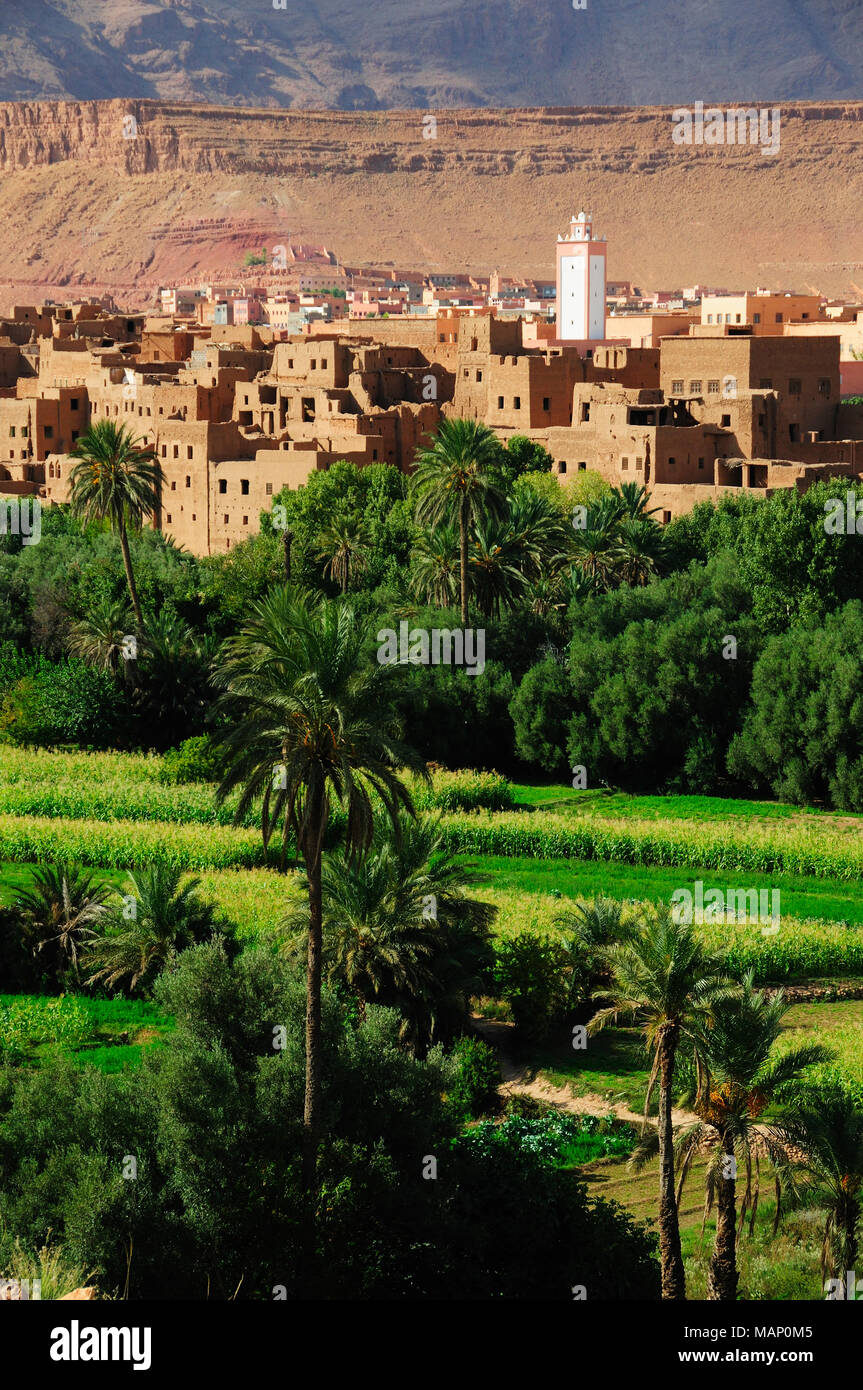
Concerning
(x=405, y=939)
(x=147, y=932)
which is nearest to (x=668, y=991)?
(x=405, y=939)

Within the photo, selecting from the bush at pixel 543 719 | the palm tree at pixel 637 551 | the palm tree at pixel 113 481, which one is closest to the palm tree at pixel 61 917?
the bush at pixel 543 719

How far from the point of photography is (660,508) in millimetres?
49938

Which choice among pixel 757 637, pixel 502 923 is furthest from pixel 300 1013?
pixel 757 637

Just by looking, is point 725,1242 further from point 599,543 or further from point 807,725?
point 599,543

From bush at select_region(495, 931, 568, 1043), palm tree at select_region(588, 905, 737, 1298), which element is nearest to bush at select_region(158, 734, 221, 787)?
bush at select_region(495, 931, 568, 1043)

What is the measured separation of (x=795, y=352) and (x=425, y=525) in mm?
16160

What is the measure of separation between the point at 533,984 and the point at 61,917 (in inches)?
255

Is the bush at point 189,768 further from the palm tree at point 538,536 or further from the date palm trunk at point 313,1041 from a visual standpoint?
the date palm trunk at point 313,1041

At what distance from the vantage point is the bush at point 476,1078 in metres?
23.9

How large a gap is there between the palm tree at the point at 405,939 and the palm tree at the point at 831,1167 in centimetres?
663

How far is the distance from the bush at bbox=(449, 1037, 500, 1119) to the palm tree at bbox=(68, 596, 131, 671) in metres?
18.5

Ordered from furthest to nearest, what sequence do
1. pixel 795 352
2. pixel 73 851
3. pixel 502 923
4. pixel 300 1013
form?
pixel 795 352
pixel 73 851
pixel 502 923
pixel 300 1013

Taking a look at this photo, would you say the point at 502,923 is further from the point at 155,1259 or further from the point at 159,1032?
the point at 155,1259
